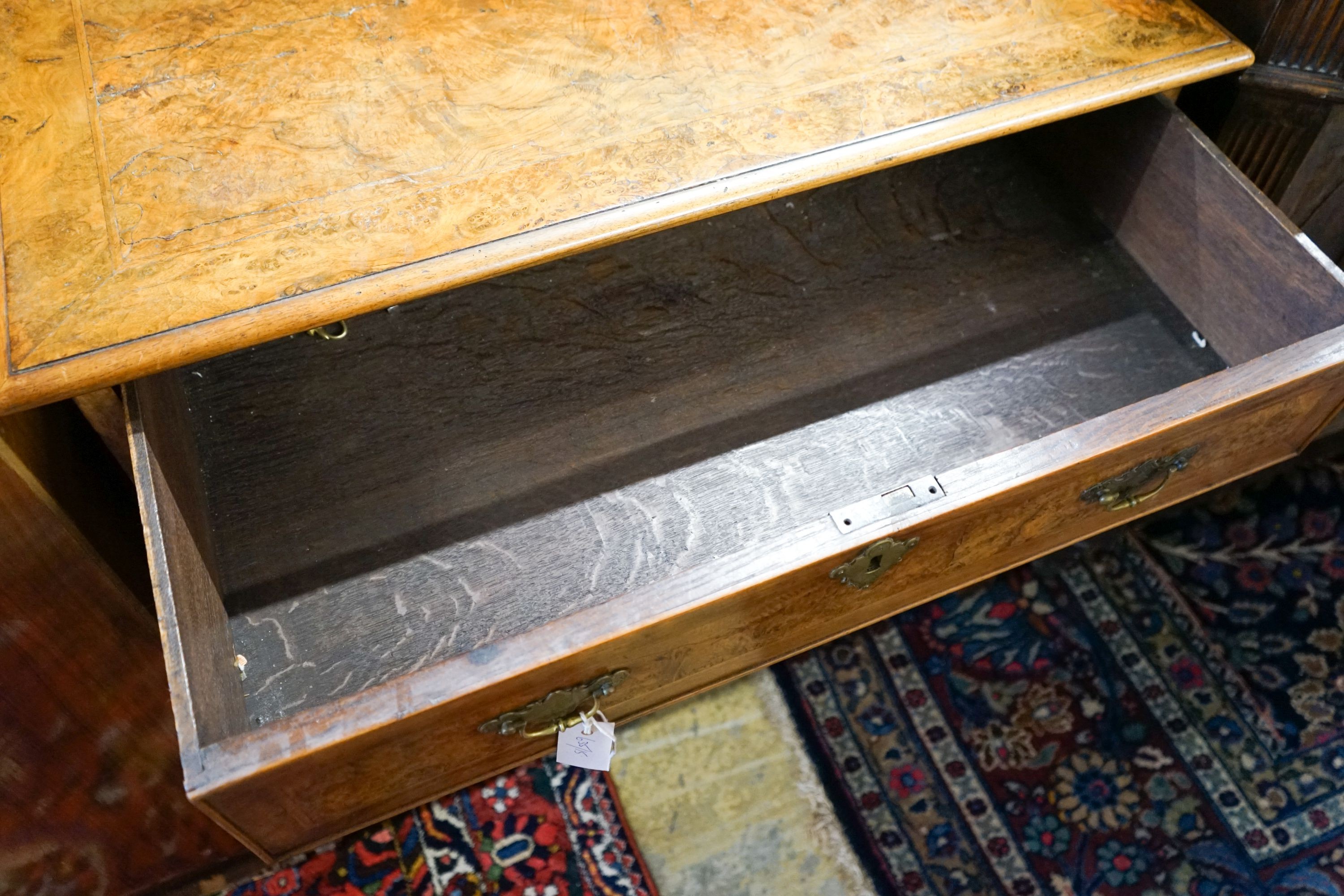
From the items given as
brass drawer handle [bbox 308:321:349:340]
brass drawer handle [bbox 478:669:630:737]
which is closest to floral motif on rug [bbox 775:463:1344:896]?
brass drawer handle [bbox 478:669:630:737]

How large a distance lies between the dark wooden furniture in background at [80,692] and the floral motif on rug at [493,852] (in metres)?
0.11

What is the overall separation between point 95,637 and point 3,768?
0.16m

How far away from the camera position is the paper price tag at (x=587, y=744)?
895 mm

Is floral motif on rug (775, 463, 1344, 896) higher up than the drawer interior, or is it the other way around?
the drawer interior

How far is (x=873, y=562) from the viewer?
866 millimetres

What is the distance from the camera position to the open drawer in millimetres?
808

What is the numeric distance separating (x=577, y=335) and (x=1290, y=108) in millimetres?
717

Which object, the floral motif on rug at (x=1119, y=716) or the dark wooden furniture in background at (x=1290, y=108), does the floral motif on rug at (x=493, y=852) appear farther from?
the dark wooden furniture in background at (x=1290, y=108)

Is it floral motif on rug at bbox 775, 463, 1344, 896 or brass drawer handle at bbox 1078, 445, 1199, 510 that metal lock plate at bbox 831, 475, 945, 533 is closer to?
brass drawer handle at bbox 1078, 445, 1199, 510

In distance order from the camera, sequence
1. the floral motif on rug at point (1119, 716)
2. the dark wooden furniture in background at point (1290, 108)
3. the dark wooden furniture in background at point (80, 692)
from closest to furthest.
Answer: the dark wooden furniture in background at point (80, 692), the dark wooden furniture in background at point (1290, 108), the floral motif on rug at point (1119, 716)

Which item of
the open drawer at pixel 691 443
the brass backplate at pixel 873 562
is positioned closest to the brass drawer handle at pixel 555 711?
the open drawer at pixel 691 443

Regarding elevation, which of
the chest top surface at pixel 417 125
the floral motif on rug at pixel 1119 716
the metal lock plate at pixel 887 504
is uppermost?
the chest top surface at pixel 417 125

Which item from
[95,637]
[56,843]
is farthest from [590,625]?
[56,843]

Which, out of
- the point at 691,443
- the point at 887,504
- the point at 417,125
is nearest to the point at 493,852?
the point at 691,443
